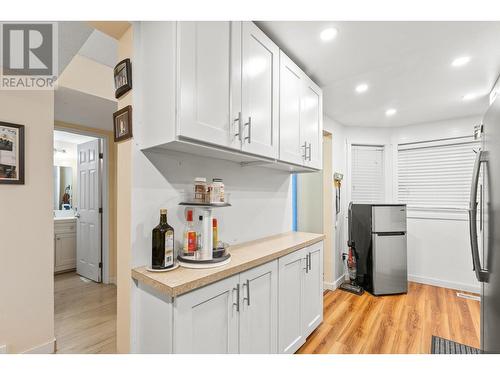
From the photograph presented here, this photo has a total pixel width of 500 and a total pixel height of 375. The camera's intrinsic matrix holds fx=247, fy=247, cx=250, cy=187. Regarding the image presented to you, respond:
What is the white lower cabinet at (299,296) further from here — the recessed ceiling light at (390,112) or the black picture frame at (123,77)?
the recessed ceiling light at (390,112)

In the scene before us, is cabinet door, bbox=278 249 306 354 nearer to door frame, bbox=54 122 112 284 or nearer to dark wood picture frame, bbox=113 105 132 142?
dark wood picture frame, bbox=113 105 132 142

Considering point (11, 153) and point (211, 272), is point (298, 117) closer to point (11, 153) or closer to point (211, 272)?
point (211, 272)

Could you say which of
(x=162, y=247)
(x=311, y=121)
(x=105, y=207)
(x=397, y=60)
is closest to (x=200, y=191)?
(x=162, y=247)

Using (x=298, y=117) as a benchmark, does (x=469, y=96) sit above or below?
above

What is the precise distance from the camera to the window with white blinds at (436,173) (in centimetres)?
341

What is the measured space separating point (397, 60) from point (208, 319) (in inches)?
91.6

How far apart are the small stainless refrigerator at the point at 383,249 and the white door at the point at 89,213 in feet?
12.5

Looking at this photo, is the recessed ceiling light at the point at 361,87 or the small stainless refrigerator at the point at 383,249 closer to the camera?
the recessed ceiling light at the point at 361,87

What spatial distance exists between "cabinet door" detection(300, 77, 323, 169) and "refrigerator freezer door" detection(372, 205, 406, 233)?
56.6 inches

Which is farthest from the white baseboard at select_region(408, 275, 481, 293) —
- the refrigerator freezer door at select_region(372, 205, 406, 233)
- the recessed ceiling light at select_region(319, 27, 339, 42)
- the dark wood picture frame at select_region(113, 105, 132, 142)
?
the dark wood picture frame at select_region(113, 105, 132, 142)

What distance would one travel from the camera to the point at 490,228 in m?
1.18

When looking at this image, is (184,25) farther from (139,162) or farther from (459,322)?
(459,322)

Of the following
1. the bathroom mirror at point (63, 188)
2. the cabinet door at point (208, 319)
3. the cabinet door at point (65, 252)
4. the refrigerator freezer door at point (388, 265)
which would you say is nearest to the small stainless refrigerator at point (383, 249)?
the refrigerator freezer door at point (388, 265)

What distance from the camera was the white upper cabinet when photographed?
6.05ft
